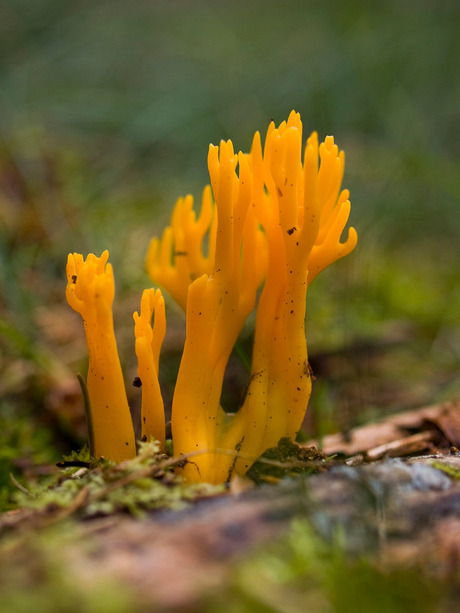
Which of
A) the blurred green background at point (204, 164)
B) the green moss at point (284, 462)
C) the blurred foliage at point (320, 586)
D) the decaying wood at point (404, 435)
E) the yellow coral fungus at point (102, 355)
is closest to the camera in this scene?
the blurred foliage at point (320, 586)

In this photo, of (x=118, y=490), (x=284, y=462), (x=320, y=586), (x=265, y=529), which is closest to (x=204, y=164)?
(x=284, y=462)

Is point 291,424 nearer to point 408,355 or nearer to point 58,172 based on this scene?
point 408,355

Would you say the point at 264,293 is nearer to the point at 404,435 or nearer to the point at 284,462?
the point at 284,462

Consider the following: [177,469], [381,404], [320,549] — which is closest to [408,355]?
[381,404]

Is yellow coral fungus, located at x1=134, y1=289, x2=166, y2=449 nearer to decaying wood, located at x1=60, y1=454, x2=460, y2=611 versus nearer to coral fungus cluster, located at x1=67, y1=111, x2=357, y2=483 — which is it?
coral fungus cluster, located at x1=67, y1=111, x2=357, y2=483

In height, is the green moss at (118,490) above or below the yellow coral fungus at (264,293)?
below

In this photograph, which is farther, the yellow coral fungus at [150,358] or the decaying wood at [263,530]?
the yellow coral fungus at [150,358]

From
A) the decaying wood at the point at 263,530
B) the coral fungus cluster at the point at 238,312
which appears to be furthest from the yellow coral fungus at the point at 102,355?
the decaying wood at the point at 263,530

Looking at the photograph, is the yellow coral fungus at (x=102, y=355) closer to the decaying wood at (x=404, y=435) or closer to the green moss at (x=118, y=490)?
the green moss at (x=118, y=490)
